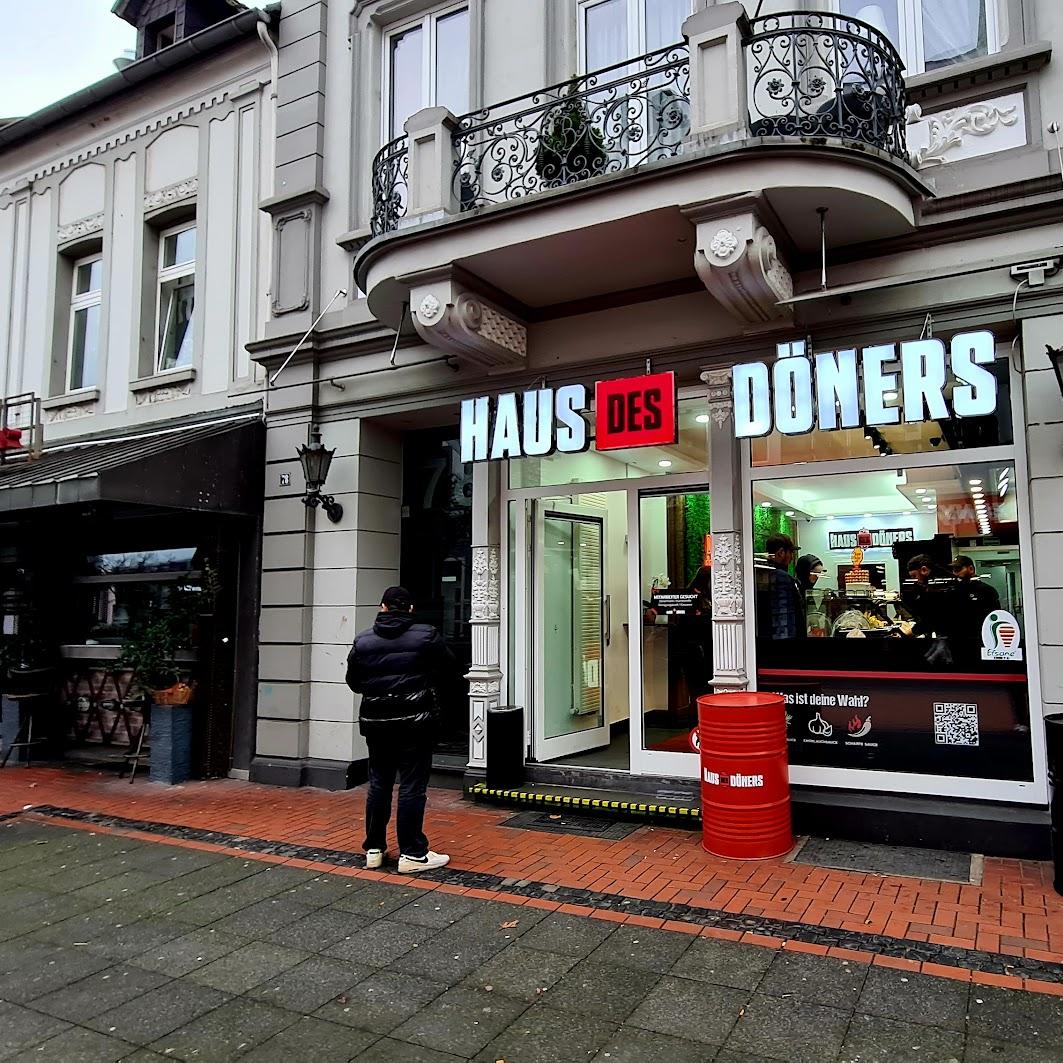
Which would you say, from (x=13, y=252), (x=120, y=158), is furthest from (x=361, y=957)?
(x=13, y=252)

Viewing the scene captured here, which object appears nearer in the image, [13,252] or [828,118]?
[828,118]

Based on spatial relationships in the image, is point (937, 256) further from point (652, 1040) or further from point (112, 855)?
point (112, 855)

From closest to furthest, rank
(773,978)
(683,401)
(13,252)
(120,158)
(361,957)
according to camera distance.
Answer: (773,978)
(361,957)
(683,401)
(120,158)
(13,252)

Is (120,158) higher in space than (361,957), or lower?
Result: higher

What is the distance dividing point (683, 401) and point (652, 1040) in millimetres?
5106

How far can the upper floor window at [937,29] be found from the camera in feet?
20.9

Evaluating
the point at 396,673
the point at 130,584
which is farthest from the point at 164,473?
the point at 396,673

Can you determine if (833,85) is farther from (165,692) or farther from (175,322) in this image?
(165,692)

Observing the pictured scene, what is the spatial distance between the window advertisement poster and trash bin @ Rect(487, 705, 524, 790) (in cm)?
217

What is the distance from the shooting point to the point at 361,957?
4.31m

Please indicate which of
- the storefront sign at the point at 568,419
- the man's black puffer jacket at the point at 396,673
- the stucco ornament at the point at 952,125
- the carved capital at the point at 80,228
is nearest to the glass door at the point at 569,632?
the storefront sign at the point at 568,419

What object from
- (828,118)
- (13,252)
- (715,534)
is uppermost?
(13,252)

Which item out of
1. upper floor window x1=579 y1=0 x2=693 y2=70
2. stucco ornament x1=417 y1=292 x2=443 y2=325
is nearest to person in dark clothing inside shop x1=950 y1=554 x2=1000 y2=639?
stucco ornament x1=417 y1=292 x2=443 y2=325

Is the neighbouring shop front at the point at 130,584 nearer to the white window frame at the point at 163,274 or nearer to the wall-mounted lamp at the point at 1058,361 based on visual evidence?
the white window frame at the point at 163,274
